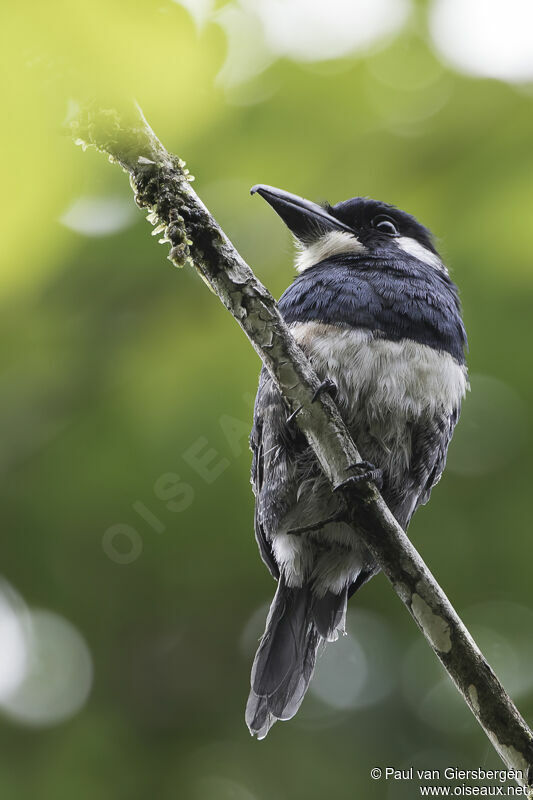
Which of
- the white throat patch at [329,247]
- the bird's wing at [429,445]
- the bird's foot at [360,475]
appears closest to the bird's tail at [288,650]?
the bird's wing at [429,445]

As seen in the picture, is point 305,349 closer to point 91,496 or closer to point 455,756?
point 91,496

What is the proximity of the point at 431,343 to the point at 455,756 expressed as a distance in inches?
74.9

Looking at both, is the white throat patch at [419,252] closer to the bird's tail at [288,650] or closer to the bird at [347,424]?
the bird at [347,424]

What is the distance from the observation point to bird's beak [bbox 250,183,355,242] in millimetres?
3068

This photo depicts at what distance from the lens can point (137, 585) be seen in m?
3.76

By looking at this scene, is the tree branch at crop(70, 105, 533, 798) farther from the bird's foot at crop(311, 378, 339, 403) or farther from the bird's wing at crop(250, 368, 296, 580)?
the bird's wing at crop(250, 368, 296, 580)

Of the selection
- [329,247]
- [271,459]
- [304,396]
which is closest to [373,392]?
[271,459]

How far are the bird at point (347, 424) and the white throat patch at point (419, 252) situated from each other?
124 mm

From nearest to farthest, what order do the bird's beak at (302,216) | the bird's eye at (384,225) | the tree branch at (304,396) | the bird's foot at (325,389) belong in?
1. the tree branch at (304,396)
2. the bird's foot at (325,389)
3. the bird's beak at (302,216)
4. the bird's eye at (384,225)

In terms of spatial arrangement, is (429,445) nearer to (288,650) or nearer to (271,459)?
(271,459)

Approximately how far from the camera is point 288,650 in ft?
9.43

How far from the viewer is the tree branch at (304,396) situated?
1906mm

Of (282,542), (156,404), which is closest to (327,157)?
(156,404)

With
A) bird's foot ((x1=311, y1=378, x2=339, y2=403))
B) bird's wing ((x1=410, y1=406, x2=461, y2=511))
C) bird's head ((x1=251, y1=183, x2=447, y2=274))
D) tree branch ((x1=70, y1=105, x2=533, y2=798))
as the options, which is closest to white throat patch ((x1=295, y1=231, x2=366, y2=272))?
bird's head ((x1=251, y1=183, x2=447, y2=274))
